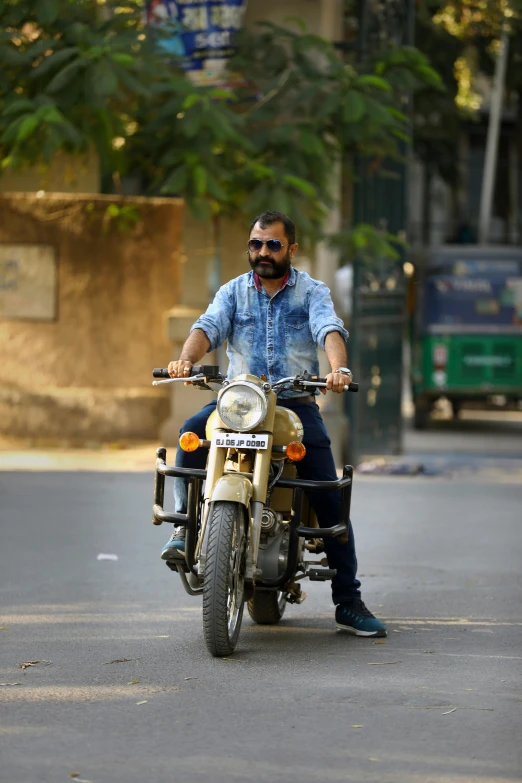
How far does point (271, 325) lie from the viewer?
6.22 meters

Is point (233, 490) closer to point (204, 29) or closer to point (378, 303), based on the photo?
point (204, 29)

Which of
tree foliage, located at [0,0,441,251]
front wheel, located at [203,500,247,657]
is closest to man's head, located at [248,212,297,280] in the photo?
front wheel, located at [203,500,247,657]

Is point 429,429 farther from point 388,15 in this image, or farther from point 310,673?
point 310,673

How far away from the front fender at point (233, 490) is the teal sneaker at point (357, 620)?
0.96 meters

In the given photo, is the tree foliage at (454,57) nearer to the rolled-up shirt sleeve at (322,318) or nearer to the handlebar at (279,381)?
the rolled-up shirt sleeve at (322,318)

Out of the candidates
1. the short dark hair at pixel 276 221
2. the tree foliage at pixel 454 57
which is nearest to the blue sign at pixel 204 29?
the tree foliage at pixel 454 57

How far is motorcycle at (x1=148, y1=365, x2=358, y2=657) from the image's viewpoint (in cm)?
562

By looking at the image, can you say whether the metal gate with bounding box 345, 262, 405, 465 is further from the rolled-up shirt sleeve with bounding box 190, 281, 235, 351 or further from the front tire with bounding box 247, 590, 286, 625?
the rolled-up shirt sleeve with bounding box 190, 281, 235, 351

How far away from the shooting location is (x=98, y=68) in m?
11.8

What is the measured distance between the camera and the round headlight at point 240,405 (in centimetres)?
578

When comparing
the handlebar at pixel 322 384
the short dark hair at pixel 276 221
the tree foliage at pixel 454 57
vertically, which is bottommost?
the handlebar at pixel 322 384

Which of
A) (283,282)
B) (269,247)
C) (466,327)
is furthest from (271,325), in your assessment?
(466,327)

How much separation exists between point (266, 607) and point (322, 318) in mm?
Answer: 1337

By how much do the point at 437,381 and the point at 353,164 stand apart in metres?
8.14
